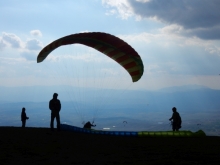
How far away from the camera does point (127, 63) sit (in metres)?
23.1

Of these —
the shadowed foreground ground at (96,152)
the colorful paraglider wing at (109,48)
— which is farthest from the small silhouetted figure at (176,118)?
the shadowed foreground ground at (96,152)

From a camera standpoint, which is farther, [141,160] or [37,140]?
[37,140]

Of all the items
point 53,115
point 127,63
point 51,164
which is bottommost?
point 51,164

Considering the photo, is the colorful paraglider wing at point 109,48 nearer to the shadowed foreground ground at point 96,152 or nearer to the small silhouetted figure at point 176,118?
the small silhouetted figure at point 176,118

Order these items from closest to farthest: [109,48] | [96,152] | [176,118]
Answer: [96,152] < [176,118] < [109,48]

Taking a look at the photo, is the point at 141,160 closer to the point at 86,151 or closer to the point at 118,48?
the point at 86,151

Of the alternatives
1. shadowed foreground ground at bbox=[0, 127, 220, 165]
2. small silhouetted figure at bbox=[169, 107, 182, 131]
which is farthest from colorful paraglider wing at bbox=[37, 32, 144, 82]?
shadowed foreground ground at bbox=[0, 127, 220, 165]

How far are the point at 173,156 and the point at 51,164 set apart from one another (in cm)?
403

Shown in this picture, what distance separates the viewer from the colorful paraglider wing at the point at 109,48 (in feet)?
67.5

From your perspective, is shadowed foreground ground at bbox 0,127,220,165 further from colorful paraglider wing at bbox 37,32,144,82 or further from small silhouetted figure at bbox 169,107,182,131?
colorful paraglider wing at bbox 37,32,144,82

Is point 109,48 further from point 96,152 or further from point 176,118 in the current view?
point 96,152

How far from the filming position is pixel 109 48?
72.7 feet

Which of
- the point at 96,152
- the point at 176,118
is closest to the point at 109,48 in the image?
the point at 176,118

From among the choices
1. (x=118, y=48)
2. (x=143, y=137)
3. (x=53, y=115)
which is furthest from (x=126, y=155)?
(x=118, y=48)
